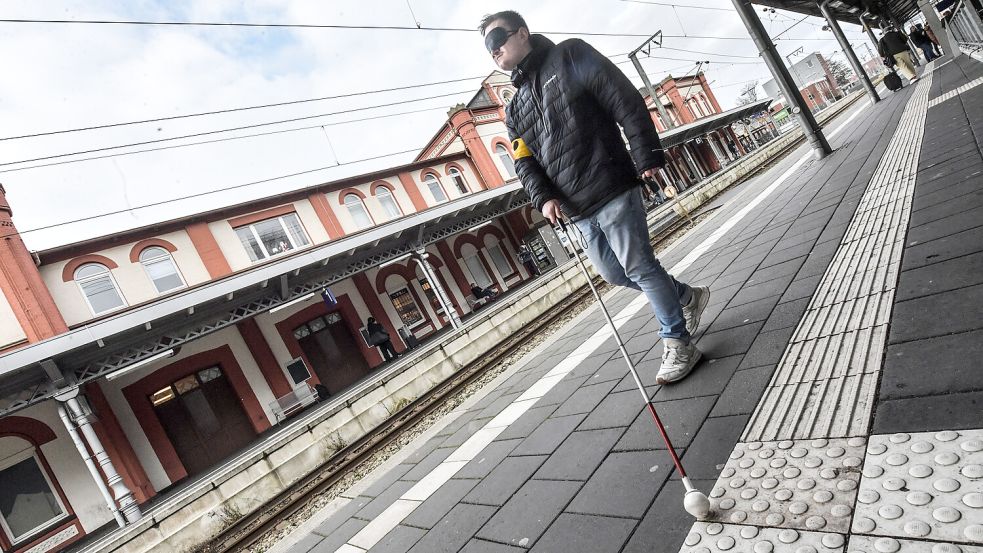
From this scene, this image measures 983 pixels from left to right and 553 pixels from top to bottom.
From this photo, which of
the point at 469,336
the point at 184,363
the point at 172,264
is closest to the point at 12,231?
the point at 172,264

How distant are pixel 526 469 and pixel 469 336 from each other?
22.7 feet

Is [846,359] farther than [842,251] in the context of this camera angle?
No

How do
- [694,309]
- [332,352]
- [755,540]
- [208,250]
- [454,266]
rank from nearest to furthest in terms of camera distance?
[755,540] < [694,309] < [208,250] < [332,352] < [454,266]

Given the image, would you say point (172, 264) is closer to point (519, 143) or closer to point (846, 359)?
point (519, 143)

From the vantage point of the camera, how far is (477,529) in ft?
6.82

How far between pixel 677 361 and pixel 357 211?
18083mm

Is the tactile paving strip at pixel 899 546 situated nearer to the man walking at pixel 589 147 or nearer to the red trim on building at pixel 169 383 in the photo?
the man walking at pixel 589 147

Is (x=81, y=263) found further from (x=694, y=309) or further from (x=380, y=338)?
(x=694, y=309)

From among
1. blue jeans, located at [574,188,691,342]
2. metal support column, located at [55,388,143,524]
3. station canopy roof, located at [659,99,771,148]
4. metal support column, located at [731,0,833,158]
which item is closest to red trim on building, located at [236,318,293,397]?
metal support column, located at [55,388,143,524]

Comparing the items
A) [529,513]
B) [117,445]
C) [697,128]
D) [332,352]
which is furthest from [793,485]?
[697,128]

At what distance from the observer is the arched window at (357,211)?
1853 cm

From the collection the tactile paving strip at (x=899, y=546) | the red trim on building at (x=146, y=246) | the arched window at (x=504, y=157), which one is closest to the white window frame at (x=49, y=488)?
the red trim on building at (x=146, y=246)

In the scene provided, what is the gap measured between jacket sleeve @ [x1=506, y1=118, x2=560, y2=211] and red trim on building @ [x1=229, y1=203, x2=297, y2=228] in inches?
630

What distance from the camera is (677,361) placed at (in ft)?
8.25
